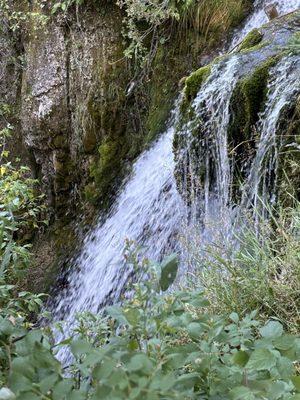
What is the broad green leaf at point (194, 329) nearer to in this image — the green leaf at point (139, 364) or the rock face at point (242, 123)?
the green leaf at point (139, 364)

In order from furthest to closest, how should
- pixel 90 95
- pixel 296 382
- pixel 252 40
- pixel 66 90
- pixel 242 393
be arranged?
1. pixel 66 90
2. pixel 90 95
3. pixel 252 40
4. pixel 296 382
5. pixel 242 393

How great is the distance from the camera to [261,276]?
225 centimetres

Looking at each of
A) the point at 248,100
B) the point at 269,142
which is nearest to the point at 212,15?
the point at 248,100

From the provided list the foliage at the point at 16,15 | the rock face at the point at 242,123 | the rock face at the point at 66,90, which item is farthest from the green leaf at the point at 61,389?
the foliage at the point at 16,15

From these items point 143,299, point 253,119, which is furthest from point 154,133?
point 143,299

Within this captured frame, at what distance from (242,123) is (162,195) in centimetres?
125

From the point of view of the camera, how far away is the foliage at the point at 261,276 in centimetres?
215

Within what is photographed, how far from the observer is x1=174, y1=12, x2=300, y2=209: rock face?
2.95 metres

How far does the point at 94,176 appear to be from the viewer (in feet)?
20.1

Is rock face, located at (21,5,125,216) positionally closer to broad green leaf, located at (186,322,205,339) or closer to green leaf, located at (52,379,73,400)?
broad green leaf, located at (186,322,205,339)

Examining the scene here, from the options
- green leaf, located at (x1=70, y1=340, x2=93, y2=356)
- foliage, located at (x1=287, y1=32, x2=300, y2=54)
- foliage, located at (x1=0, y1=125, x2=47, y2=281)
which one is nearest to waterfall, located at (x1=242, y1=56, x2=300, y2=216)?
foliage, located at (x1=287, y1=32, x2=300, y2=54)

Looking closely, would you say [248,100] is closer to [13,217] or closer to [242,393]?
[13,217]

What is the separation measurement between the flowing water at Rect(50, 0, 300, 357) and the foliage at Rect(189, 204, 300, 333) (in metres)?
0.45

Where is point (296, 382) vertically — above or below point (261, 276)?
above
